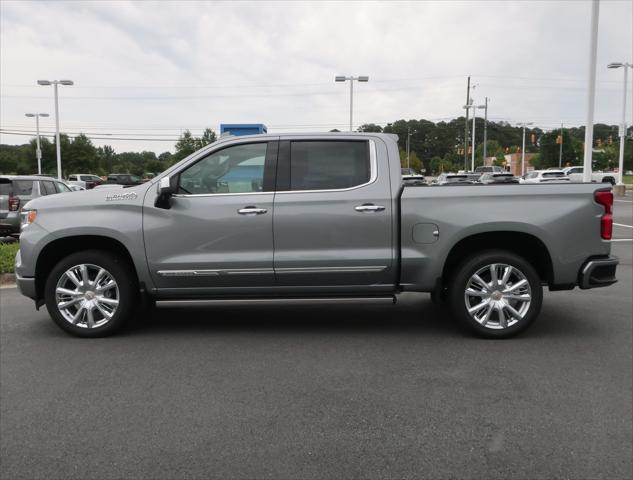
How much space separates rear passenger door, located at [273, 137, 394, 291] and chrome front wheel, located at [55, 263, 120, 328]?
1.65 m

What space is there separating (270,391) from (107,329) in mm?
2194

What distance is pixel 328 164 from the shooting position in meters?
5.61

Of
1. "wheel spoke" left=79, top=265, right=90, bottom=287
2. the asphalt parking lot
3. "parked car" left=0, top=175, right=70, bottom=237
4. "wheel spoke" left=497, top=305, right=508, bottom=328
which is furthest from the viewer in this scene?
"parked car" left=0, top=175, right=70, bottom=237

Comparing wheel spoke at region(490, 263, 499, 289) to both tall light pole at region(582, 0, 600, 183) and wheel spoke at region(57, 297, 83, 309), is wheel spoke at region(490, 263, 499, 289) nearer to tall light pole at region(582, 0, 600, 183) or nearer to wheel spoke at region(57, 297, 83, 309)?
wheel spoke at region(57, 297, 83, 309)

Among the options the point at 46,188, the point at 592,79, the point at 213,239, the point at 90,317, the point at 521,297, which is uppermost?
the point at 592,79

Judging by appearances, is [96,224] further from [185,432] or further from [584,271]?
[584,271]

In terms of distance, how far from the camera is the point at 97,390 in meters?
4.27

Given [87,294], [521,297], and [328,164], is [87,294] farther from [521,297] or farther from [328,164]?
[521,297]

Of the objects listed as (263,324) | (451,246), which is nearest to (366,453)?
(451,246)

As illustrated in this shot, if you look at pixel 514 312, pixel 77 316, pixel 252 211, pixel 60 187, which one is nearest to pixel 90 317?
pixel 77 316

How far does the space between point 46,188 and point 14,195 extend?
108 centimetres

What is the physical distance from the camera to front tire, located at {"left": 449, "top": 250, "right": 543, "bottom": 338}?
5.42 m

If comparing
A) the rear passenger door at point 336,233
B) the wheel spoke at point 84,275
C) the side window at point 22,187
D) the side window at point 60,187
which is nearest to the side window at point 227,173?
the rear passenger door at point 336,233

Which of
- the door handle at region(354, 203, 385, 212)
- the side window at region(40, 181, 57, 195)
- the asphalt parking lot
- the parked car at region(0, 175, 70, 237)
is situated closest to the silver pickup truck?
the door handle at region(354, 203, 385, 212)
